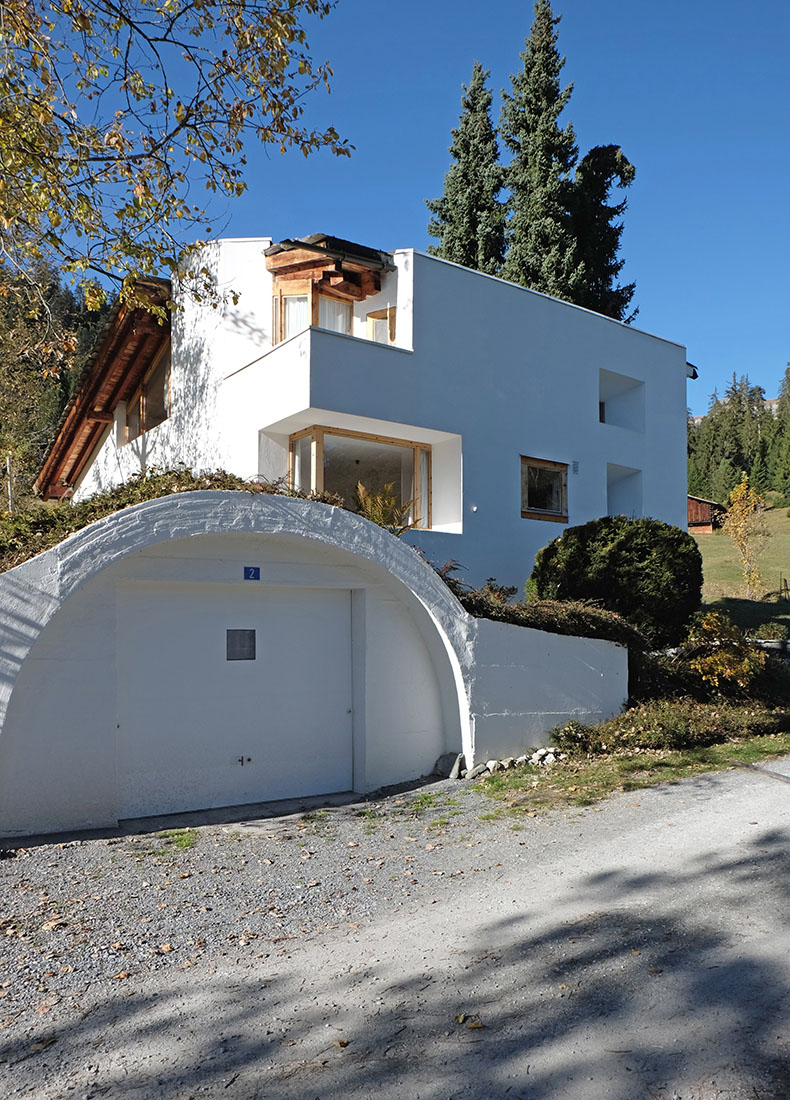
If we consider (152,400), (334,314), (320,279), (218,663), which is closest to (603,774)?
(218,663)

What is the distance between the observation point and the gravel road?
3893 mm

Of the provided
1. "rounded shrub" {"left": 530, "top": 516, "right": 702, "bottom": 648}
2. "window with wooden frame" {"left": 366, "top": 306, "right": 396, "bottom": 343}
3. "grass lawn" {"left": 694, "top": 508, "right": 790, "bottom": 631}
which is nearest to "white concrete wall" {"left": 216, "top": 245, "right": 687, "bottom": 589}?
"window with wooden frame" {"left": 366, "top": 306, "right": 396, "bottom": 343}

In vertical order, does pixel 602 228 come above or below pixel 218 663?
above

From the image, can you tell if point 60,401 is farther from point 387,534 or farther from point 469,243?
point 387,534

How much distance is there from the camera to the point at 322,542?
9523 millimetres

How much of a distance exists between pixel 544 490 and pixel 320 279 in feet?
20.8

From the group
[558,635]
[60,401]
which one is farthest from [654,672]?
[60,401]

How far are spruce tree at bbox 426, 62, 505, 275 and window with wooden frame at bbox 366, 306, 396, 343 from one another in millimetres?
12699

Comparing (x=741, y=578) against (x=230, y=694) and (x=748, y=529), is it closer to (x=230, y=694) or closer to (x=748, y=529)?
(x=748, y=529)

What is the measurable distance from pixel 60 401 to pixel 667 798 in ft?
126

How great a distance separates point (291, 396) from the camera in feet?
45.2

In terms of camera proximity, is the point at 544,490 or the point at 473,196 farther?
the point at 473,196

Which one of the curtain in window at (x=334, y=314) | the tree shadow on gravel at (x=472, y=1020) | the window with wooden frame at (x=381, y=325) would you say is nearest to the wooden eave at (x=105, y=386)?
the curtain in window at (x=334, y=314)

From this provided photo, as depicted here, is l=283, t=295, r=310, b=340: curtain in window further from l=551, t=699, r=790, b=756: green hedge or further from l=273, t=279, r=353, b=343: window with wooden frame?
l=551, t=699, r=790, b=756: green hedge
